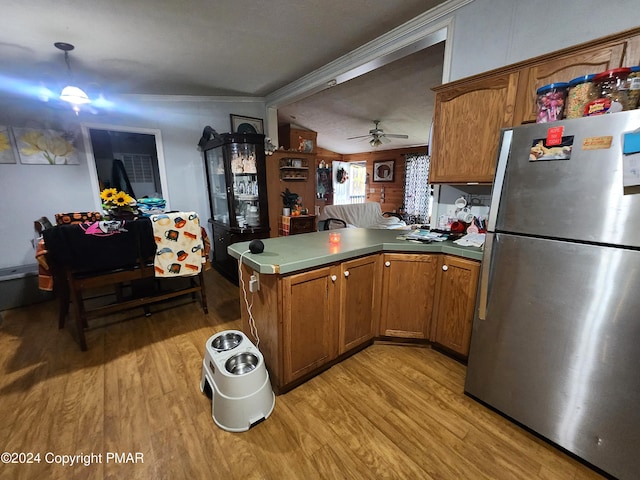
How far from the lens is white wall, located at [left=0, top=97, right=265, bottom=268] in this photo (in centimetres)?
289

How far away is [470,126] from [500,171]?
635 millimetres

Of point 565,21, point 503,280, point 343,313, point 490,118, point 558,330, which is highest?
point 565,21

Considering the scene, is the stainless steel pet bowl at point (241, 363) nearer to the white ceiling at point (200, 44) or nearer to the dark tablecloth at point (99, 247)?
the dark tablecloth at point (99, 247)

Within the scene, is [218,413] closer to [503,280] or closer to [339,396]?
[339,396]

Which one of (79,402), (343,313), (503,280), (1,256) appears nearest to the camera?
(503,280)

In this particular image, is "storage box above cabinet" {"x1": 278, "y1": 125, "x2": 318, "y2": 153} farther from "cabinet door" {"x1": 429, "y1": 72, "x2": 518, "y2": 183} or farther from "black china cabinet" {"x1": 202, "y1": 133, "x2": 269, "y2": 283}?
"cabinet door" {"x1": 429, "y1": 72, "x2": 518, "y2": 183}

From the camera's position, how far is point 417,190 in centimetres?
680

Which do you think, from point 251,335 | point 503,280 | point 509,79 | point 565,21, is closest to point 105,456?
point 251,335

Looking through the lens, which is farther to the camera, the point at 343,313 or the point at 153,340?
the point at 153,340

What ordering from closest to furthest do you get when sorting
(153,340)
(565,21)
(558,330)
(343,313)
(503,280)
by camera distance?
1. (558,330)
2. (503,280)
3. (565,21)
4. (343,313)
5. (153,340)

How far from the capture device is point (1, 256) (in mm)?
2922

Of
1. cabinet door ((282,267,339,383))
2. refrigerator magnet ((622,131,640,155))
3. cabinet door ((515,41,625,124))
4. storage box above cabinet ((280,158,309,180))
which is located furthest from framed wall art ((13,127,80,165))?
refrigerator magnet ((622,131,640,155))

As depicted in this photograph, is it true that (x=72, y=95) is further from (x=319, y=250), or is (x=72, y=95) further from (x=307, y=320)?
(x=307, y=320)

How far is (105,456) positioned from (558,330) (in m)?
2.25
